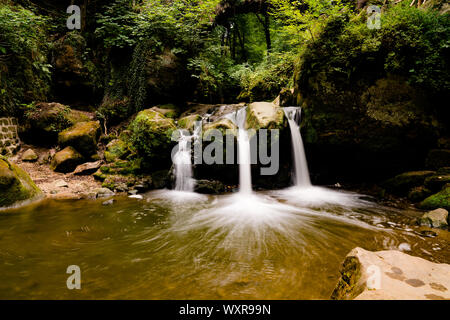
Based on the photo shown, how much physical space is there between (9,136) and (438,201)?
549 inches

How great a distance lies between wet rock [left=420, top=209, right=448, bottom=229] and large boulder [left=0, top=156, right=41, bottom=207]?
9.37 meters

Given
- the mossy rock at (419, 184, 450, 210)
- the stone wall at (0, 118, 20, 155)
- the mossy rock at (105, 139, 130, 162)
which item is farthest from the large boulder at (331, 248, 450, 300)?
the stone wall at (0, 118, 20, 155)

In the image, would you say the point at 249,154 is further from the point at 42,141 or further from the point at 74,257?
the point at 42,141

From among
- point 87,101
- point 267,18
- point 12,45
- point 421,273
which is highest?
point 267,18

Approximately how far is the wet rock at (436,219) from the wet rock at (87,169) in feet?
32.9

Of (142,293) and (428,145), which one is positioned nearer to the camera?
(142,293)

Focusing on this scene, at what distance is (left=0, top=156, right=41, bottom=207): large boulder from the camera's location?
4.84 m

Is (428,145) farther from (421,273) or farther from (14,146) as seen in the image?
(14,146)

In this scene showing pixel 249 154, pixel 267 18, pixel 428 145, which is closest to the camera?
pixel 428 145

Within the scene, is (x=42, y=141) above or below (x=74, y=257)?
above

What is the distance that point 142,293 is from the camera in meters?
2.23

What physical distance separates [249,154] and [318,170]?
3109mm

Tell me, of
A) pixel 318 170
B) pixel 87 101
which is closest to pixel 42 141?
pixel 87 101
